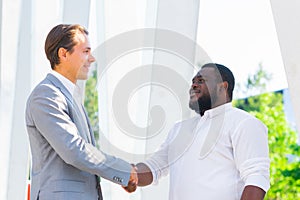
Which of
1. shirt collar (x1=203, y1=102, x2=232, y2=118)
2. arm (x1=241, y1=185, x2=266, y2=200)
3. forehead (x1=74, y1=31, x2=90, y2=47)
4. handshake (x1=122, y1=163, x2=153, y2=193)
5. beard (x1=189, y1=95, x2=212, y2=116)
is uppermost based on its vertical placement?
forehead (x1=74, y1=31, x2=90, y2=47)

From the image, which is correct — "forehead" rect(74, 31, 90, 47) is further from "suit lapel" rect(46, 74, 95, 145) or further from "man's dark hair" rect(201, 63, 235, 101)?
"man's dark hair" rect(201, 63, 235, 101)

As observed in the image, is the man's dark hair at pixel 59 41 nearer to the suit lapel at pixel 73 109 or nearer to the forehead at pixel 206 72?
the suit lapel at pixel 73 109

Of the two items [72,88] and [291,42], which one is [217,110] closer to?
[72,88]

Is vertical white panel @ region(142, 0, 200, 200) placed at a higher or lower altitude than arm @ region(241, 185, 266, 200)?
higher

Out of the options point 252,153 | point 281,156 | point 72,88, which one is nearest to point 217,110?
point 252,153

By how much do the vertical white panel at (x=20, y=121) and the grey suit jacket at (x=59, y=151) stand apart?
112 cm

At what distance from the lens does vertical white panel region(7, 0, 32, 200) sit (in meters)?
3.44

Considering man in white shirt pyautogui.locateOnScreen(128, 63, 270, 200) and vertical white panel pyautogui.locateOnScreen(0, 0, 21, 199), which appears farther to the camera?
vertical white panel pyautogui.locateOnScreen(0, 0, 21, 199)

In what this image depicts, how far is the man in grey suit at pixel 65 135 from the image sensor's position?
2.25 m

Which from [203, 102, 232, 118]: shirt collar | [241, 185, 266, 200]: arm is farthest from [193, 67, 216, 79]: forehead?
[241, 185, 266, 200]: arm

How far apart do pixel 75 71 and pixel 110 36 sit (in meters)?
0.66

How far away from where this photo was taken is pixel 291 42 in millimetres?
1929

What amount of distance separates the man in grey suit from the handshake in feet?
0.38

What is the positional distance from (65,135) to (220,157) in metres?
0.60
